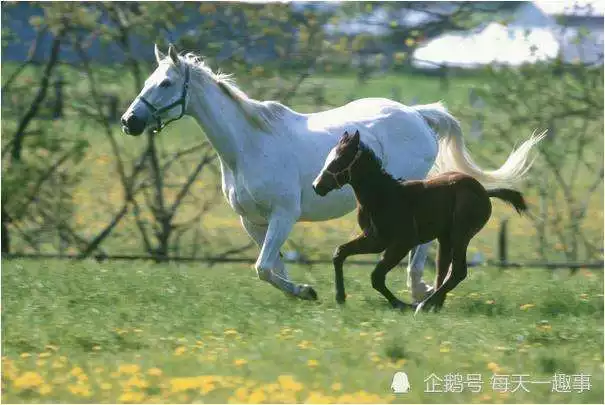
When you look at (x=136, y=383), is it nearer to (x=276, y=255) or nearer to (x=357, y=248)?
(x=357, y=248)

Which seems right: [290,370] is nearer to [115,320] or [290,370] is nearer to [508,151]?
[115,320]

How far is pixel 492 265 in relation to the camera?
13.8 meters

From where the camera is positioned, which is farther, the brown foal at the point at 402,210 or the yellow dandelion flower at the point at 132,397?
the brown foal at the point at 402,210

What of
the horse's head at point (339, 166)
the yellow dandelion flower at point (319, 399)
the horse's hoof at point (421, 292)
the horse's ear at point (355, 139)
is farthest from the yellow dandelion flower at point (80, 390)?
the horse's hoof at point (421, 292)

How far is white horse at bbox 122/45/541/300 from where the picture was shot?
33.0 ft

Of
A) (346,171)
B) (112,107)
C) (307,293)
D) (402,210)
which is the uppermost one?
(112,107)

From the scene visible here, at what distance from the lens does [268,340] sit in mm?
8500

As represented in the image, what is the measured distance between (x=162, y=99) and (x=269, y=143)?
0.92 meters

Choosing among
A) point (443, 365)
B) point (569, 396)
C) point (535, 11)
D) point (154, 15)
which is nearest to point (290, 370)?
point (443, 365)

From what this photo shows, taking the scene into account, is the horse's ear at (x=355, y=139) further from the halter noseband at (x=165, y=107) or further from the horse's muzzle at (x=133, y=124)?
the horse's muzzle at (x=133, y=124)

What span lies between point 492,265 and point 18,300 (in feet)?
18.2

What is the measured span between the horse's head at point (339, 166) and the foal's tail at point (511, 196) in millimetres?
1304

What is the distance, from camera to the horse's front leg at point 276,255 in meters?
9.96

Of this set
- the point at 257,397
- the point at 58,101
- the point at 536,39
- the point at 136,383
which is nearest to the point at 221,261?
the point at 58,101
